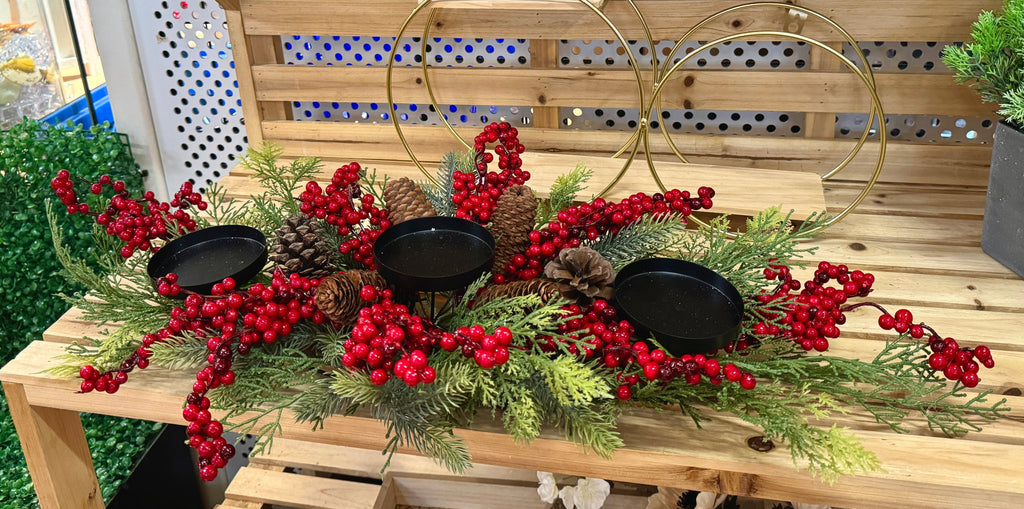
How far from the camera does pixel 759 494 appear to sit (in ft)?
2.43

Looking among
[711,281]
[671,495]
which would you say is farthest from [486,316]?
[671,495]

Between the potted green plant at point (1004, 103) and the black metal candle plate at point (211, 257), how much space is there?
2.93ft

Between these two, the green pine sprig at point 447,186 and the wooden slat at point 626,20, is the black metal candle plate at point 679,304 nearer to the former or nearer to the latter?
the green pine sprig at point 447,186

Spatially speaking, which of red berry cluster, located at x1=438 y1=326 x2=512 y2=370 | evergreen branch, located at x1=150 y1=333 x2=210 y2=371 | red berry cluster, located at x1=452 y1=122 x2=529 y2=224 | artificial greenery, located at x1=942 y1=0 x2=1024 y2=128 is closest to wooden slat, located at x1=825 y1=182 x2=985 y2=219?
artificial greenery, located at x1=942 y1=0 x2=1024 y2=128

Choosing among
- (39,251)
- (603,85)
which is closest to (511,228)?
(603,85)

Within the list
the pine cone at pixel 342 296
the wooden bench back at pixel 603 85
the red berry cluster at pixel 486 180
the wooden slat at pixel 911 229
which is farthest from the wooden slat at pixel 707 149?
the pine cone at pixel 342 296

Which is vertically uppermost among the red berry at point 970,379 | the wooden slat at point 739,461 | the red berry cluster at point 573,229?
the red berry cluster at point 573,229

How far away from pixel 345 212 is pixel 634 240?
324 mm

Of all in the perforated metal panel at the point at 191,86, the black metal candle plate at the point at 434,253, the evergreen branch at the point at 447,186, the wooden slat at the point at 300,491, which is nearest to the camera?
the black metal candle plate at the point at 434,253

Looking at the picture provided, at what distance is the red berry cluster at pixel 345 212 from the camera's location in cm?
87

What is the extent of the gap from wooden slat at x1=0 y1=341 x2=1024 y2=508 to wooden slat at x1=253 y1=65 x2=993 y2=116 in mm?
628

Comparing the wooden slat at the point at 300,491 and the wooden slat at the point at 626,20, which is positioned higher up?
the wooden slat at the point at 626,20

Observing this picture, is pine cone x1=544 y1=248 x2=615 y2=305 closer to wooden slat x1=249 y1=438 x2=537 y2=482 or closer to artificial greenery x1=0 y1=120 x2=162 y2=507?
wooden slat x1=249 y1=438 x2=537 y2=482

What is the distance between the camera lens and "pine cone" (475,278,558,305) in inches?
30.6
